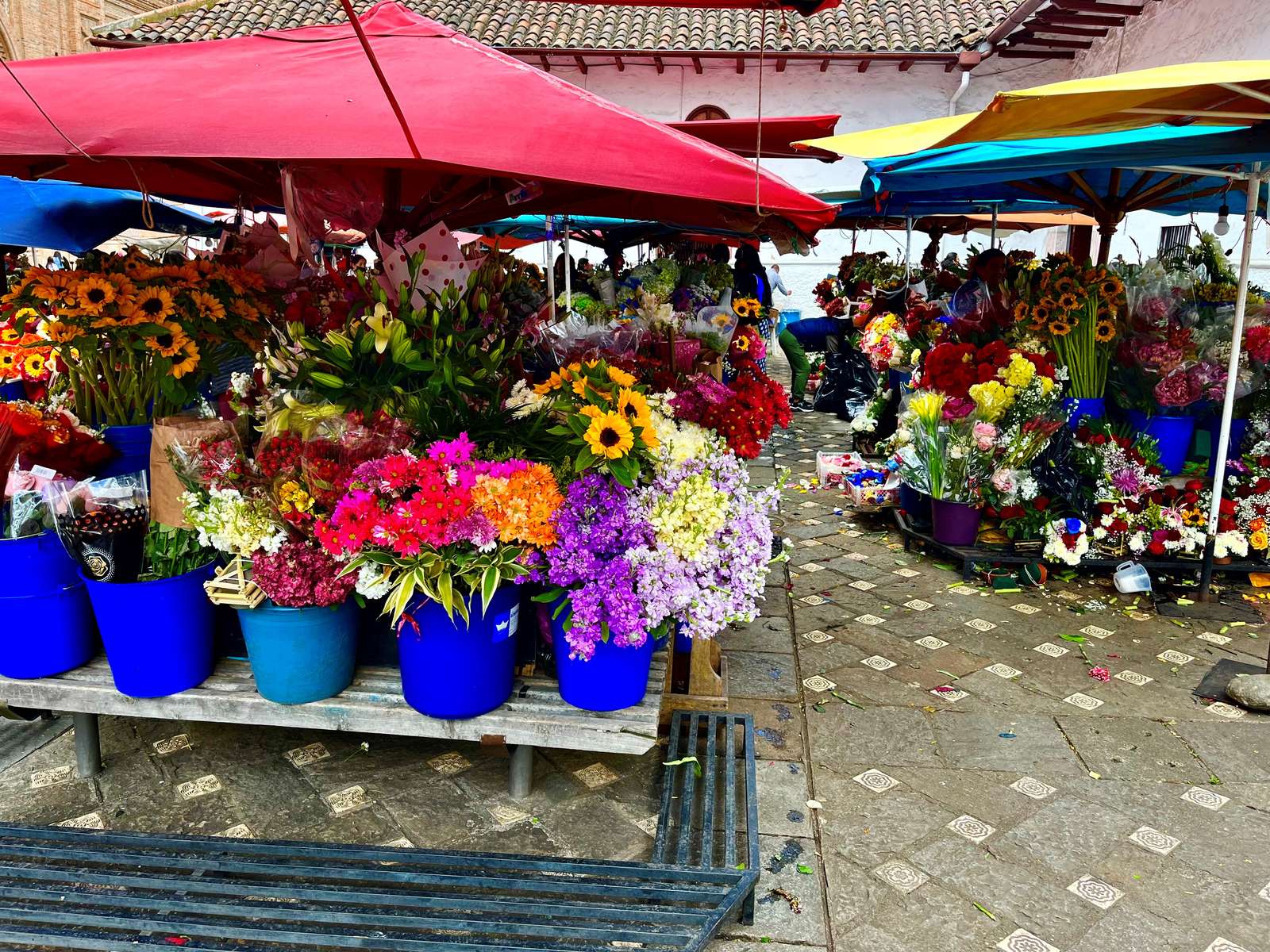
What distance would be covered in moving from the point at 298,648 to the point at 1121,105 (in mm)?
3396

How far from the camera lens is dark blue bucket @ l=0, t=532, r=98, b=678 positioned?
8.96 ft

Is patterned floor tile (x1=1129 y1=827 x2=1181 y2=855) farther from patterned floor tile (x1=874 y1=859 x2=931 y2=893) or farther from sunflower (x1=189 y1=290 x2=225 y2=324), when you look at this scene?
sunflower (x1=189 y1=290 x2=225 y2=324)

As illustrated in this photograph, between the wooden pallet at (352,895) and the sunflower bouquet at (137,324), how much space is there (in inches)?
59.9

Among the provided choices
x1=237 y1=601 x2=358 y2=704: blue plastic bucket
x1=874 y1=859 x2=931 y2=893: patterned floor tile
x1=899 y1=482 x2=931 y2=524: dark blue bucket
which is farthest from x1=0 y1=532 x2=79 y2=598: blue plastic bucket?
x1=899 y1=482 x2=931 y2=524: dark blue bucket

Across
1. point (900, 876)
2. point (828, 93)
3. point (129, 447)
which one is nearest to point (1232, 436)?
point (900, 876)

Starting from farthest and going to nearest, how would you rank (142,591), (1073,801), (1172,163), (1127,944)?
(1172,163)
(1073,801)
(142,591)
(1127,944)

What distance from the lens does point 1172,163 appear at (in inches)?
150

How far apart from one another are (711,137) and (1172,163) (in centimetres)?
206

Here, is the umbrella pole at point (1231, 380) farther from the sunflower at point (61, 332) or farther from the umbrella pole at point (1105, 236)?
the sunflower at point (61, 332)

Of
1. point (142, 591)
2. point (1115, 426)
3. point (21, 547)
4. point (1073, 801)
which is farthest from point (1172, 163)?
point (21, 547)

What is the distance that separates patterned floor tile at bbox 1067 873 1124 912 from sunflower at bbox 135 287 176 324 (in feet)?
11.3

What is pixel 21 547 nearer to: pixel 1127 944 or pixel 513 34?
pixel 1127 944

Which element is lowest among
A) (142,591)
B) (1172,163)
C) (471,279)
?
(142,591)

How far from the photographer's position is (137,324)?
2898 mm
